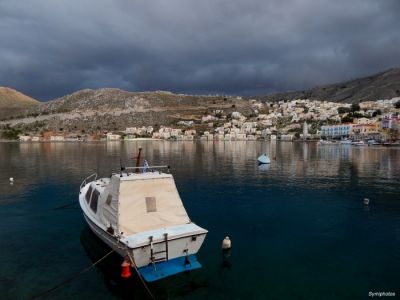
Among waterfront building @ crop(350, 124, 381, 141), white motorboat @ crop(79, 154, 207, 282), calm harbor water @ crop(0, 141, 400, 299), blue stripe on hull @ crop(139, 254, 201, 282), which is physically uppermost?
waterfront building @ crop(350, 124, 381, 141)

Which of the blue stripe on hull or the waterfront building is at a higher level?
the waterfront building

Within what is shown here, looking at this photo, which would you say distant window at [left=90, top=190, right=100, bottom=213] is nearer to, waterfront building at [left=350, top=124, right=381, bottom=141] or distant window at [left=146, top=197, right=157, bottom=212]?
distant window at [left=146, top=197, right=157, bottom=212]

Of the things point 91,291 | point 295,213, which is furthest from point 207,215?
point 91,291

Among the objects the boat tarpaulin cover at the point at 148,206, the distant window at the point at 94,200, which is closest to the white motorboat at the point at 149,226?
the boat tarpaulin cover at the point at 148,206

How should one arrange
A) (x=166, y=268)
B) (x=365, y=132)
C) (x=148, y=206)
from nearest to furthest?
(x=166, y=268), (x=148, y=206), (x=365, y=132)

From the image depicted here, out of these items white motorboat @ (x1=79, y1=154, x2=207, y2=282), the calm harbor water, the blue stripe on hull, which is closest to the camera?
the blue stripe on hull

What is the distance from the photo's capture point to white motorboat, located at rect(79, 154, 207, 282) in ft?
47.4

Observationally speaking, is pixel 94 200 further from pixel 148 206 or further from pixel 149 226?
pixel 149 226

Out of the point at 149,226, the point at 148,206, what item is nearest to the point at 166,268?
the point at 149,226

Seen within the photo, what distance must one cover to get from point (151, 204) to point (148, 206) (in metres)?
0.20

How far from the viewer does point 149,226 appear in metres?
16.4

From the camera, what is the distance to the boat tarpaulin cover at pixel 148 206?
16.2 metres

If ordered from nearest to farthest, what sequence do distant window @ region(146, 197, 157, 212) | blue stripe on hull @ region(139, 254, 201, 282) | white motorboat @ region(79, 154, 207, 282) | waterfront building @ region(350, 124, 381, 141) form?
blue stripe on hull @ region(139, 254, 201, 282) < white motorboat @ region(79, 154, 207, 282) < distant window @ region(146, 197, 157, 212) < waterfront building @ region(350, 124, 381, 141)

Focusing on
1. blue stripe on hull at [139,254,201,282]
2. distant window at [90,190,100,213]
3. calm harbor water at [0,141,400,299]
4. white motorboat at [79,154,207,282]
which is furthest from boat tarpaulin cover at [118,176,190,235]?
distant window at [90,190,100,213]
